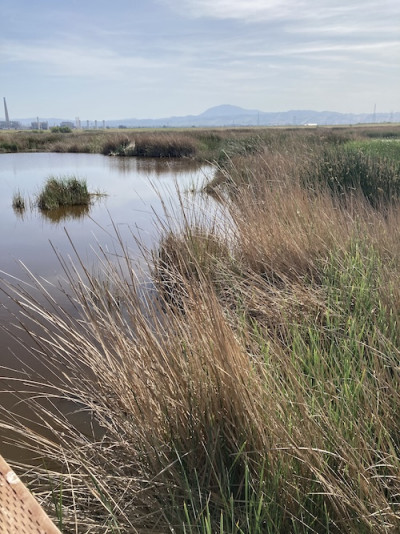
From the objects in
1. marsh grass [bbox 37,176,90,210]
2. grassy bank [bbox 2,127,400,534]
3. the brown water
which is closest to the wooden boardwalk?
grassy bank [bbox 2,127,400,534]

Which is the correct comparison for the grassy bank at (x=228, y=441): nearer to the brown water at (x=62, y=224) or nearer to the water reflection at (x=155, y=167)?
the brown water at (x=62, y=224)

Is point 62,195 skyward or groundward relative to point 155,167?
groundward

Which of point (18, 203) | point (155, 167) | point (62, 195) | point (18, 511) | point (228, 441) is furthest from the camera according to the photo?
point (155, 167)

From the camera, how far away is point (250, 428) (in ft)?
5.07

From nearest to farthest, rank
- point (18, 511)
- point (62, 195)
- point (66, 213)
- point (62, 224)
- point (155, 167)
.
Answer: point (18, 511)
point (62, 224)
point (66, 213)
point (62, 195)
point (155, 167)

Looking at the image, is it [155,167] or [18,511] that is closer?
[18,511]

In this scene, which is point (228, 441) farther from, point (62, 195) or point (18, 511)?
point (62, 195)

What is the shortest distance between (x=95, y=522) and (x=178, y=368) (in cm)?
57

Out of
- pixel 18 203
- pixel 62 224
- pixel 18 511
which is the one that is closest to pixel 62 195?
pixel 18 203

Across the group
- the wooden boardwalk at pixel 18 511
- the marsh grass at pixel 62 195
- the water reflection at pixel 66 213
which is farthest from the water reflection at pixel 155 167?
the wooden boardwalk at pixel 18 511

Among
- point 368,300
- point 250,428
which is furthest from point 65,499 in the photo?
point 368,300

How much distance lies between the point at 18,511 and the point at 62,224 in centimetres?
806

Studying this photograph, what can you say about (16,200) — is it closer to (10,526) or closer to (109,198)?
(109,198)

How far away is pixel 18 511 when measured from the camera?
107 centimetres
